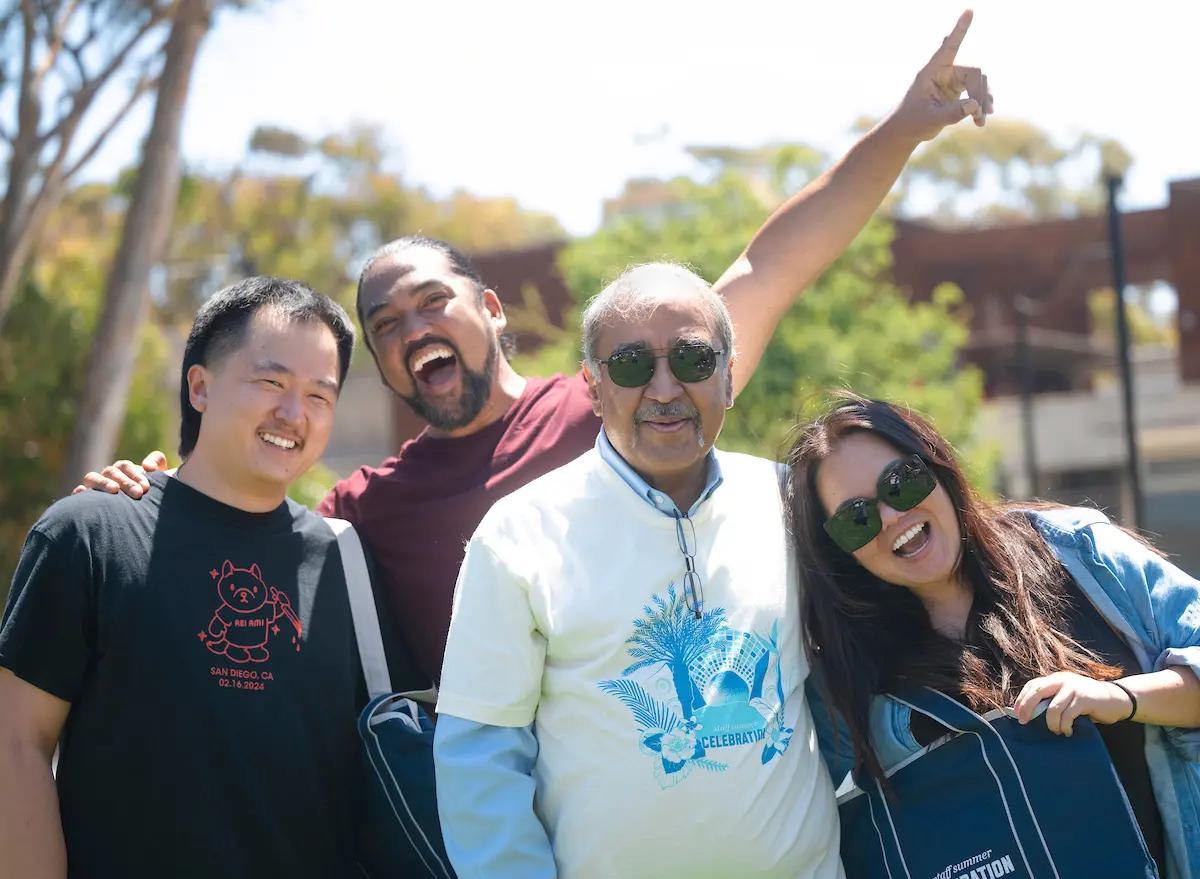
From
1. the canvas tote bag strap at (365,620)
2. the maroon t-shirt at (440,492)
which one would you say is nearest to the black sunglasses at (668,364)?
the maroon t-shirt at (440,492)

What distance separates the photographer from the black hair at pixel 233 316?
10.7 ft

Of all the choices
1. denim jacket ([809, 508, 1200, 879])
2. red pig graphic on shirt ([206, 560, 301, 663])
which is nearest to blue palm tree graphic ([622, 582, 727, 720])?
denim jacket ([809, 508, 1200, 879])

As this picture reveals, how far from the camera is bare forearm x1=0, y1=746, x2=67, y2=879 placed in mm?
2725

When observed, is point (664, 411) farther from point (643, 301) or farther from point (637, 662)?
point (637, 662)

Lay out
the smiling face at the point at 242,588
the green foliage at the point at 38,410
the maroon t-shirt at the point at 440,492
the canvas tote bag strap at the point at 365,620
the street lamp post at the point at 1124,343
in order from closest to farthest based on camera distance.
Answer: the smiling face at the point at 242,588
the canvas tote bag strap at the point at 365,620
the maroon t-shirt at the point at 440,492
the green foliage at the point at 38,410
the street lamp post at the point at 1124,343

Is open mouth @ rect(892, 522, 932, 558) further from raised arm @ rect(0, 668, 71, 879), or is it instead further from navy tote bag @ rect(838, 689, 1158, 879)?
raised arm @ rect(0, 668, 71, 879)

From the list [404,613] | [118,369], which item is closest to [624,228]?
[118,369]

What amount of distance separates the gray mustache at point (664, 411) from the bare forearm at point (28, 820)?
1.61 metres

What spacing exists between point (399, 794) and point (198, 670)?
1.90ft

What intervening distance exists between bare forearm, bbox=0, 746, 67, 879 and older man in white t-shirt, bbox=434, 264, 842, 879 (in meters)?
0.95

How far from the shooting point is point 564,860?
261cm

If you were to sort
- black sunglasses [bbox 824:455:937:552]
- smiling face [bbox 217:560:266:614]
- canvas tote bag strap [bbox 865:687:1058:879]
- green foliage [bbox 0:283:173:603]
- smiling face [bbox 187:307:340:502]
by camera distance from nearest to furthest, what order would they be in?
1. canvas tote bag strap [bbox 865:687:1058:879]
2. black sunglasses [bbox 824:455:937:552]
3. smiling face [bbox 217:560:266:614]
4. smiling face [bbox 187:307:340:502]
5. green foliage [bbox 0:283:173:603]

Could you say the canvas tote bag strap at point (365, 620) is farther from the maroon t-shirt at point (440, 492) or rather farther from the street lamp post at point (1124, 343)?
the street lamp post at point (1124, 343)

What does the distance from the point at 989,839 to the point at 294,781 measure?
65.0 inches
